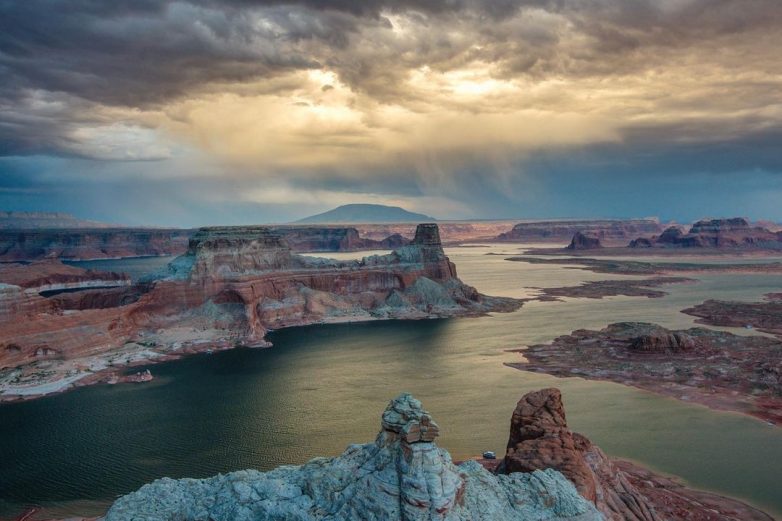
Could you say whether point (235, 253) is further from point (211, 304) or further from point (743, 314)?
point (743, 314)

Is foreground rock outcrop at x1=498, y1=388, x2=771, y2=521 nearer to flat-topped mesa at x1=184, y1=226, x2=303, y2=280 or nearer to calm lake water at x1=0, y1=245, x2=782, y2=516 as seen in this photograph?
calm lake water at x1=0, y1=245, x2=782, y2=516

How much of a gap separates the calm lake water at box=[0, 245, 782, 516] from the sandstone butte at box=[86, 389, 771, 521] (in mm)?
11029

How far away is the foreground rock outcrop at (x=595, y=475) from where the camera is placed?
23594 millimetres

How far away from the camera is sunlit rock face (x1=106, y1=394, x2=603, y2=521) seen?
18.3m

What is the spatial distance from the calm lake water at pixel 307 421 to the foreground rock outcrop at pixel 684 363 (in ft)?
8.98

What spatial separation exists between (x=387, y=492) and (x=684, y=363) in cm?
4732

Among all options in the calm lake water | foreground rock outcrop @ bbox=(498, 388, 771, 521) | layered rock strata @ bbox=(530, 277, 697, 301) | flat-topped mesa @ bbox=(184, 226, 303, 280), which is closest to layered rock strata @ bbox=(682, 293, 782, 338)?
layered rock strata @ bbox=(530, 277, 697, 301)

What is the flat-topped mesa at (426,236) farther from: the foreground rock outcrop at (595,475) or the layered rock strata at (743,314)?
the foreground rock outcrop at (595,475)

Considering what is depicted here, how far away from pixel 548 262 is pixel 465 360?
13983 cm

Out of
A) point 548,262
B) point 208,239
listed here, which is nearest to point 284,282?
point 208,239

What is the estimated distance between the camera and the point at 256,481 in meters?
20.8

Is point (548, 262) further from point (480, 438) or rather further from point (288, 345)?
point (480, 438)

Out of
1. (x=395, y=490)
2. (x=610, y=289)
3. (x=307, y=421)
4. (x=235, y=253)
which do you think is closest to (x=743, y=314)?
(x=610, y=289)

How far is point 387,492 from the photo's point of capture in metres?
18.4
